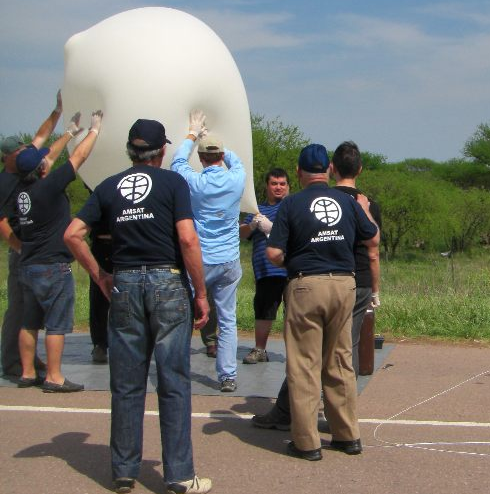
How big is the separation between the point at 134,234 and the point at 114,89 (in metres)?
2.11

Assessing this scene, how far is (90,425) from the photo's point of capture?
5754 millimetres

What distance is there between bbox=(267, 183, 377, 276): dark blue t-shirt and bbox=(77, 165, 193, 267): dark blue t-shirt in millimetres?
819

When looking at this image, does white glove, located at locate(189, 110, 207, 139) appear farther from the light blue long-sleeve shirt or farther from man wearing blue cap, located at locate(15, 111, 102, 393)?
man wearing blue cap, located at locate(15, 111, 102, 393)

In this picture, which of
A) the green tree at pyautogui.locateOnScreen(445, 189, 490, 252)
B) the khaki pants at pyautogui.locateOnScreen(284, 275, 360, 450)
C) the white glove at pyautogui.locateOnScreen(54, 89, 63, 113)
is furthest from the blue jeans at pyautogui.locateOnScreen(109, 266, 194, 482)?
the green tree at pyautogui.locateOnScreen(445, 189, 490, 252)

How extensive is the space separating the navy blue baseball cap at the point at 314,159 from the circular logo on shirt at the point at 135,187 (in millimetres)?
1173

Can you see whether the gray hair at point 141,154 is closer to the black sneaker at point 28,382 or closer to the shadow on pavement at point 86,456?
the shadow on pavement at point 86,456

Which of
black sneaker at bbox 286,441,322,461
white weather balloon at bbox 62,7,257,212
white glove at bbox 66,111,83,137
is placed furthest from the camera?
white glove at bbox 66,111,83,137

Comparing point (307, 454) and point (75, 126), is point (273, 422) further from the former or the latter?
point (75, 126)

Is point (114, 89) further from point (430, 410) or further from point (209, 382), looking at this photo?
point (430, 410)

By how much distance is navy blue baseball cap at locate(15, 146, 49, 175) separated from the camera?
252 inches

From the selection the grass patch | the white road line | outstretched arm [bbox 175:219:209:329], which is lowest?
the white road line

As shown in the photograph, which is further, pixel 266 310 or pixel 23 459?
pixel 266 310

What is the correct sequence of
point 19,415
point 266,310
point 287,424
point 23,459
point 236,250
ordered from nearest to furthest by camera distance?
point 23,459 → point 287,424 → point 19,415 → point 236,250 → point 266,310

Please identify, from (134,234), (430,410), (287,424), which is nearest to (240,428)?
(287,424)
